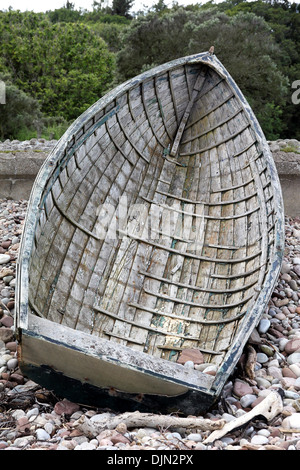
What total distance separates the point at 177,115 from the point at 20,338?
3.59 m

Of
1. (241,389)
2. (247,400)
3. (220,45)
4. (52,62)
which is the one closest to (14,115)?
(220,45)

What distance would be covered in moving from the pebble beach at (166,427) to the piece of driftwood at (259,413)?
2 centimetres

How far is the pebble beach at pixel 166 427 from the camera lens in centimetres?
225

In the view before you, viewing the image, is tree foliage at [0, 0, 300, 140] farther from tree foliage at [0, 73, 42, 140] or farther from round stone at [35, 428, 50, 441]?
round stone at [35, 428, 50, 441]

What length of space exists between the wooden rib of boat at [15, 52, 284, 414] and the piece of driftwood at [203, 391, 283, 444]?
7.5 inches

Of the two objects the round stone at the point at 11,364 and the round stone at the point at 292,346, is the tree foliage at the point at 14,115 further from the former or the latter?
the round stone at the point at 292,346

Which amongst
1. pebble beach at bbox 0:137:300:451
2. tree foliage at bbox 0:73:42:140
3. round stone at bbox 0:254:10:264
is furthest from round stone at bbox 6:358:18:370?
tree foliage at bbox 0:73:42:140

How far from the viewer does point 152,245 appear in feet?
15.0

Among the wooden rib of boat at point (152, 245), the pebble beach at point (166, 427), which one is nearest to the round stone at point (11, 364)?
the pebble beach at point (166, 427)

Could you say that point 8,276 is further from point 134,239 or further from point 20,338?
point 20,338

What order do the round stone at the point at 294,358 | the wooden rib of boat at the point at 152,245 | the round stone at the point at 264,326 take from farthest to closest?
1. the round stone at the point at 264,326
2. the round stone at the point at 294,358
3. the wooden rib of boat at the point at 152,245

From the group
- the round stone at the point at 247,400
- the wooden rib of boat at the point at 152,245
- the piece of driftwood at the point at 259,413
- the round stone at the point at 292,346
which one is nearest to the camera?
the piece of driftwood at the point at 259,413

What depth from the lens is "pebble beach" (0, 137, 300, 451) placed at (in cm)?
225
